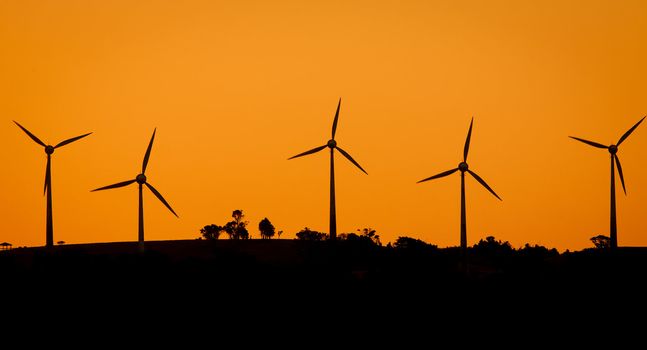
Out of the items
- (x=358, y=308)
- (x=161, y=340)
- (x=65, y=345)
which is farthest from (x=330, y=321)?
(x=65, y=345)

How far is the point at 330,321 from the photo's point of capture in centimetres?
18662

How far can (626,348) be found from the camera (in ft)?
542

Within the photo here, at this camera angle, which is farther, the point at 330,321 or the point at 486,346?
the point at 330,321

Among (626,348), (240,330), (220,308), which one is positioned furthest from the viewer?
(220,308)

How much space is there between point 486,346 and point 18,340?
195ft

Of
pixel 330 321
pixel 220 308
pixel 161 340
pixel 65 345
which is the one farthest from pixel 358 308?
pixel 65 345

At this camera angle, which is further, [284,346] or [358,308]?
[358,308]

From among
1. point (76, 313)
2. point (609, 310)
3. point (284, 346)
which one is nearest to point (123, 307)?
point (76, 313)

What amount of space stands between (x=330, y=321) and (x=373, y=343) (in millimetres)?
16343

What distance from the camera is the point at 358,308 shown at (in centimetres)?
19362

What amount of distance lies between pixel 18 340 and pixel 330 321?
4292 cm

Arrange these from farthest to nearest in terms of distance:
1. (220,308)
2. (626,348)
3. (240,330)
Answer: (220,308), (240,330), (626,348)

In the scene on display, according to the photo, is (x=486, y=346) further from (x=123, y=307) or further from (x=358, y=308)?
(x=123, y=307)

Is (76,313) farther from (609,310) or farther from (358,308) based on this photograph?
(609,310)
